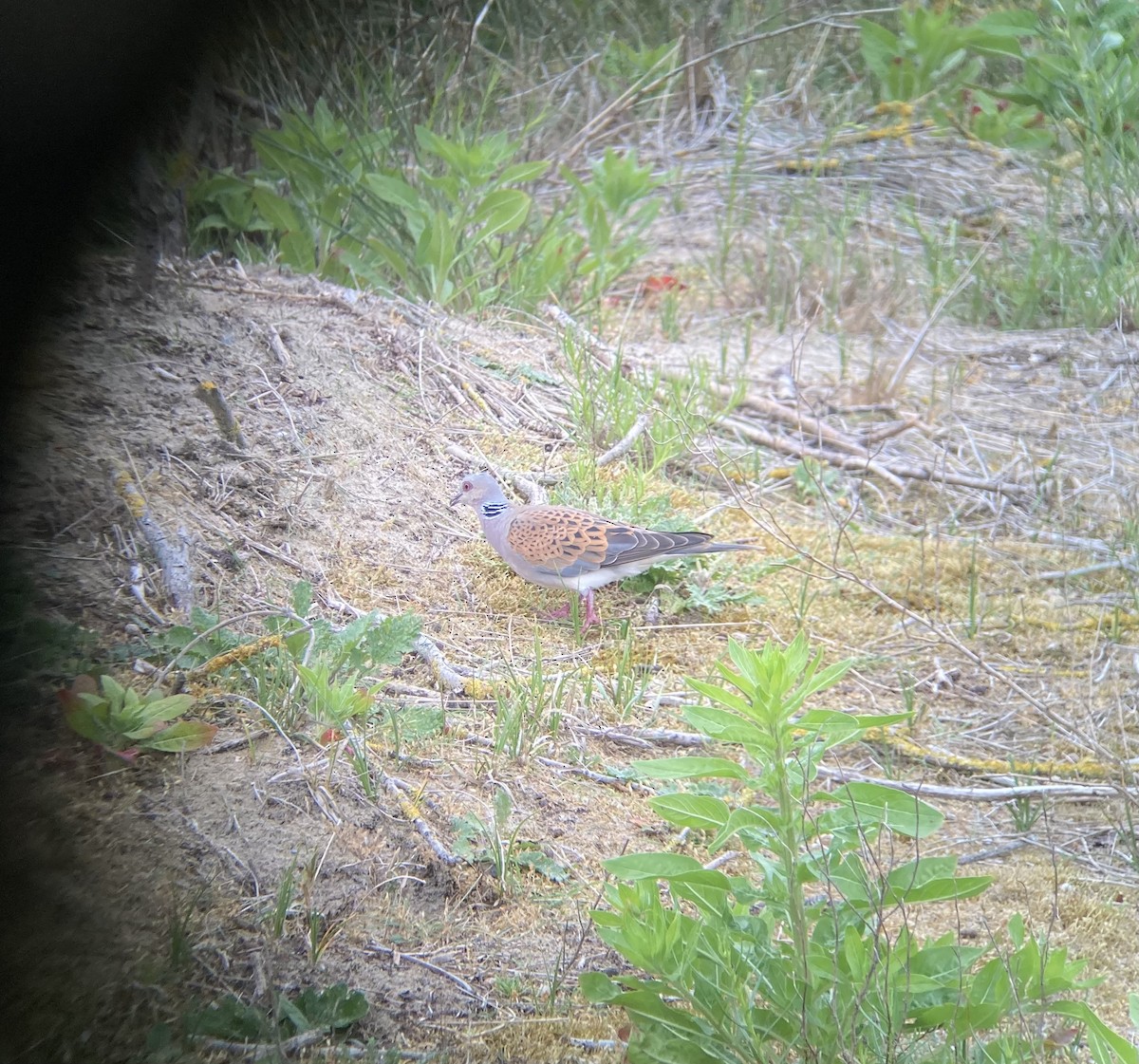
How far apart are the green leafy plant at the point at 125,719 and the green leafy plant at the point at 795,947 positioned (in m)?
0.81

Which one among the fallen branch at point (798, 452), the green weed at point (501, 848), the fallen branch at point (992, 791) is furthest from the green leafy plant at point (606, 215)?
the green weed at point (501, 848)

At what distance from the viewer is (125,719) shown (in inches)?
75.0

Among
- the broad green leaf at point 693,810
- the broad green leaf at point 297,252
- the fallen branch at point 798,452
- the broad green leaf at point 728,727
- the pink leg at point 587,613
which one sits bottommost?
the fallen branch at point 798,452

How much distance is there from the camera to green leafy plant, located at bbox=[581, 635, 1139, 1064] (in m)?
1.68

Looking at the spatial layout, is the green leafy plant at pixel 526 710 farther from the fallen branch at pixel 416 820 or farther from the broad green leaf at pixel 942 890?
the broad green leaf at pixel 942 890

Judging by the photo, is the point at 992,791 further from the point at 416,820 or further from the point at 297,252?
the point at 297,252

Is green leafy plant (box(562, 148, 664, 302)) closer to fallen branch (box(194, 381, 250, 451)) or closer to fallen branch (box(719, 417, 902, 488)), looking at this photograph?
fallen branch (box(719, 417, 902, 488))

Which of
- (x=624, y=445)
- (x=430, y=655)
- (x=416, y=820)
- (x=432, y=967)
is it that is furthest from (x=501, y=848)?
(x=624, y=445)

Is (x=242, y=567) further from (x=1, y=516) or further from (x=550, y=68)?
(x=550, y=68)

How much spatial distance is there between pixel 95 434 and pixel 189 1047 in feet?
4.42

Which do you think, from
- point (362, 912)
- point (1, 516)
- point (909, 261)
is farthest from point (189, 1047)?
point (909, 261)

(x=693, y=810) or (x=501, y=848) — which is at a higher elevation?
(x=693, y=810)

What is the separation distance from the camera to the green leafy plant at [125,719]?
189 cm

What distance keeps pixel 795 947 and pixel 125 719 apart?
1.18m
